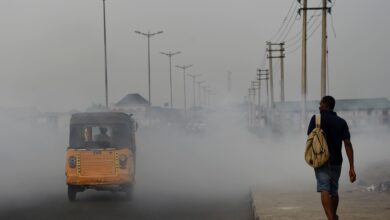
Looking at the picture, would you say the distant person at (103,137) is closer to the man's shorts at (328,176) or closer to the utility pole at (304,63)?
the man's shorts at (328,176)

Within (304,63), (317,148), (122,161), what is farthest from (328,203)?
(304,63)

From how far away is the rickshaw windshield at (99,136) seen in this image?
19828 millimetres

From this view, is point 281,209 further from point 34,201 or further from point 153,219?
point 34,201

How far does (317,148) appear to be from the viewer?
10.1 metres

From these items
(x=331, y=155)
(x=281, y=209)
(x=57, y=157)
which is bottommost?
(x=57, y=157)

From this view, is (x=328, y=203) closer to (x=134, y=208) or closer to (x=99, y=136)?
(x=134, y=208)

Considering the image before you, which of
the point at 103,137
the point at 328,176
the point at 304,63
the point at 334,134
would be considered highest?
the point at 304,63

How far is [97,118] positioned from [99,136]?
57 cm

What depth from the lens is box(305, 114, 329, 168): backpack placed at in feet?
33.0

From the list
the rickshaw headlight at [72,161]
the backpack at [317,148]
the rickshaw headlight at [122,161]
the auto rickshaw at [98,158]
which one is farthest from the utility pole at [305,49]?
the backpack at [317,148]

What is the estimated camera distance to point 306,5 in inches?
1366

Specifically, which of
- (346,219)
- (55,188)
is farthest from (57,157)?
(346,219)

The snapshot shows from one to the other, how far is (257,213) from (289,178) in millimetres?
11087

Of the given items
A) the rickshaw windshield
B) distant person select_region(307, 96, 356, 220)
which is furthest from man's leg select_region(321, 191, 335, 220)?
the rickshaw windshield
